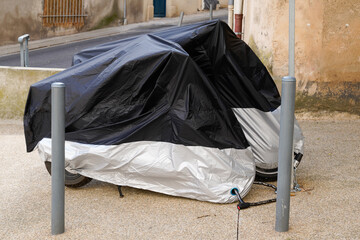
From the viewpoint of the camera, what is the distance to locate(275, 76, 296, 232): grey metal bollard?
155 inches

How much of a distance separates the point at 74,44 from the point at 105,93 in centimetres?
1321

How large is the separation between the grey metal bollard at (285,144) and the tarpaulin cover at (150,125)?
703mm

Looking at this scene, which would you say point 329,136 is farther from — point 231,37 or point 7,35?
point 7,35

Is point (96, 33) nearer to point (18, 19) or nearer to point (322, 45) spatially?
point (18, 19)

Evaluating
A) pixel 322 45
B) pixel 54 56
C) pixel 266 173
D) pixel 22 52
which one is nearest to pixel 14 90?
pixel 22 52

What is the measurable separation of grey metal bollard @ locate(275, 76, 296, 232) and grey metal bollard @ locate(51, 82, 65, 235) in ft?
5.16

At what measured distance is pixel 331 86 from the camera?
8.38 m

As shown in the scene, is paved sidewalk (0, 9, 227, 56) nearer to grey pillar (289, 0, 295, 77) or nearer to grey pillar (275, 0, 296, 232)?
grey pillar (289, 0, 295, 77)

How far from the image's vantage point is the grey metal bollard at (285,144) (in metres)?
3.94

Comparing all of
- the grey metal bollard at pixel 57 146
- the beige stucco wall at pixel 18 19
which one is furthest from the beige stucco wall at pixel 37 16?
the grey metal bollard at pixel 57 146

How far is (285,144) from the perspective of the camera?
13.0 ft

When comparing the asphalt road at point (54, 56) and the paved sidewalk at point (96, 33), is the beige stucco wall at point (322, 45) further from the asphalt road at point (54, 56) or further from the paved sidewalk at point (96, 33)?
the paved sidewalk at point (96, 33)

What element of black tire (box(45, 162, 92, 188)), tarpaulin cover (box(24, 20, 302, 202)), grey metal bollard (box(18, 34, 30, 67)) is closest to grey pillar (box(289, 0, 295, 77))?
tarpaulin cover (box(24, 20, 302, 202))

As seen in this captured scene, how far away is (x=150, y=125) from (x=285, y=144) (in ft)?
4.39
